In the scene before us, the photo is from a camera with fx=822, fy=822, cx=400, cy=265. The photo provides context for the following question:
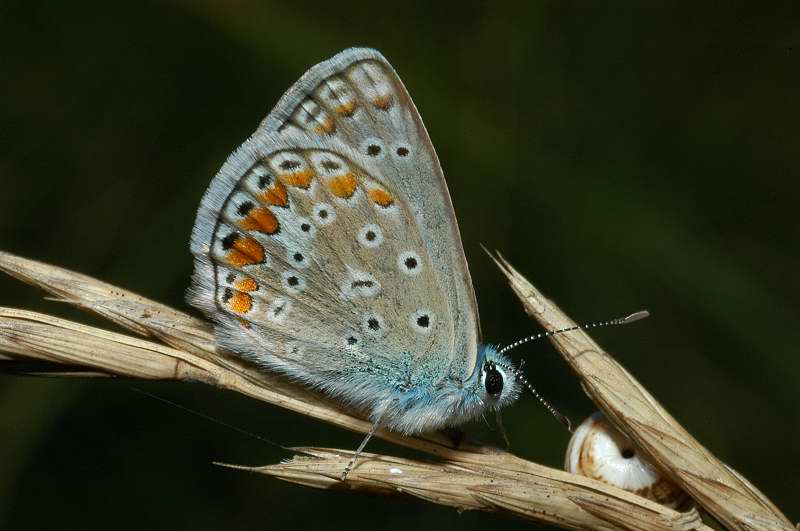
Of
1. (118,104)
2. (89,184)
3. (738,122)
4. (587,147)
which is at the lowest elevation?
(89,184)

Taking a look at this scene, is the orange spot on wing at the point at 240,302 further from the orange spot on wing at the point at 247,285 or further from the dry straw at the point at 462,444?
the dry straw at the point at 462,444

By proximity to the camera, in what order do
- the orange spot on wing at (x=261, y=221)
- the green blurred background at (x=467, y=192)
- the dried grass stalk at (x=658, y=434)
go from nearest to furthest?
the dried grass stalk at (x=658, y=434), the orange spot on wing at (x=261, y=221), the green blurred background at (x=467, y=192)

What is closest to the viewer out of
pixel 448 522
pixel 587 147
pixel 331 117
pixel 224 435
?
pixel 331 117

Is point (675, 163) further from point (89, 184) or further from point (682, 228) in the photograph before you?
point (89, 184)

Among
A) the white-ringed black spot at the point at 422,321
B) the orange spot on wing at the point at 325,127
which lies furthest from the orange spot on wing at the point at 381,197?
the white-ringed black spot at the point at 422,321

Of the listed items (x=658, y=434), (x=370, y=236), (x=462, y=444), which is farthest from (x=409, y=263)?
(x=658, y=434)

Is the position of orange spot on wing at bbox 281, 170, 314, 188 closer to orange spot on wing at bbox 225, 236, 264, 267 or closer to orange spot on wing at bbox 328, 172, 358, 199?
orange spot on wing at bbox 328, 172, 358, 199

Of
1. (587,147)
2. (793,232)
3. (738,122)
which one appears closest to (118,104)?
(587,147)
